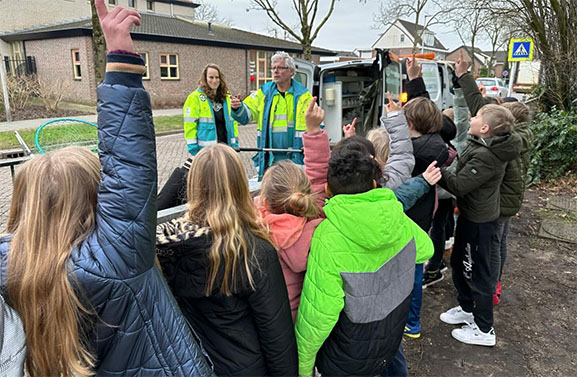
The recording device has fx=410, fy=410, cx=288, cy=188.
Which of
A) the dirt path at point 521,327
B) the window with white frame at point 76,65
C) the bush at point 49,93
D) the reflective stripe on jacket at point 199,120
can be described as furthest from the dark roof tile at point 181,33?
the dirt path at point 521,327

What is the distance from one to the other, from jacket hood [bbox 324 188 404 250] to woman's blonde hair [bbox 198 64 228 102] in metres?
3.31

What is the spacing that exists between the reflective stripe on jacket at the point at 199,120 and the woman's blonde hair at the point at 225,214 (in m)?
2.97

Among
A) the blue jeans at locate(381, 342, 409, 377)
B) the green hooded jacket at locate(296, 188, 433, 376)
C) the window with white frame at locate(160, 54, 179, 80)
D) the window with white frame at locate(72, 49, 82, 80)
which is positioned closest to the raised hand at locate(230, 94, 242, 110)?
the green hooded jacket at locate(296, 188, 433, 376)

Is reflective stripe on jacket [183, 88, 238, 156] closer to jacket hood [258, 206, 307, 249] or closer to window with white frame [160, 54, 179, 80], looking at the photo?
jacket hood [258, 206, 307, 249]

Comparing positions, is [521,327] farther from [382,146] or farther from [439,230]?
[382,146]

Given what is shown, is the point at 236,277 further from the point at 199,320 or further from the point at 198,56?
the point at 198,56

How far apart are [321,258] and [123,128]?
3.62 feet

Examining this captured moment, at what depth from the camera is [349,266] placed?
1962mm

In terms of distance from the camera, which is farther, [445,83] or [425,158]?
[445,83]

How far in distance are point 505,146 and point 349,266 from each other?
1.71 m

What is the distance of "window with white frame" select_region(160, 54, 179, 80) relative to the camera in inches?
969

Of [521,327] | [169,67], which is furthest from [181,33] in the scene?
[521,327]

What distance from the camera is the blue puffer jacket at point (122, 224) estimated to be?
4.15 feet

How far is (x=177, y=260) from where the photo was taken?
1.71 m
